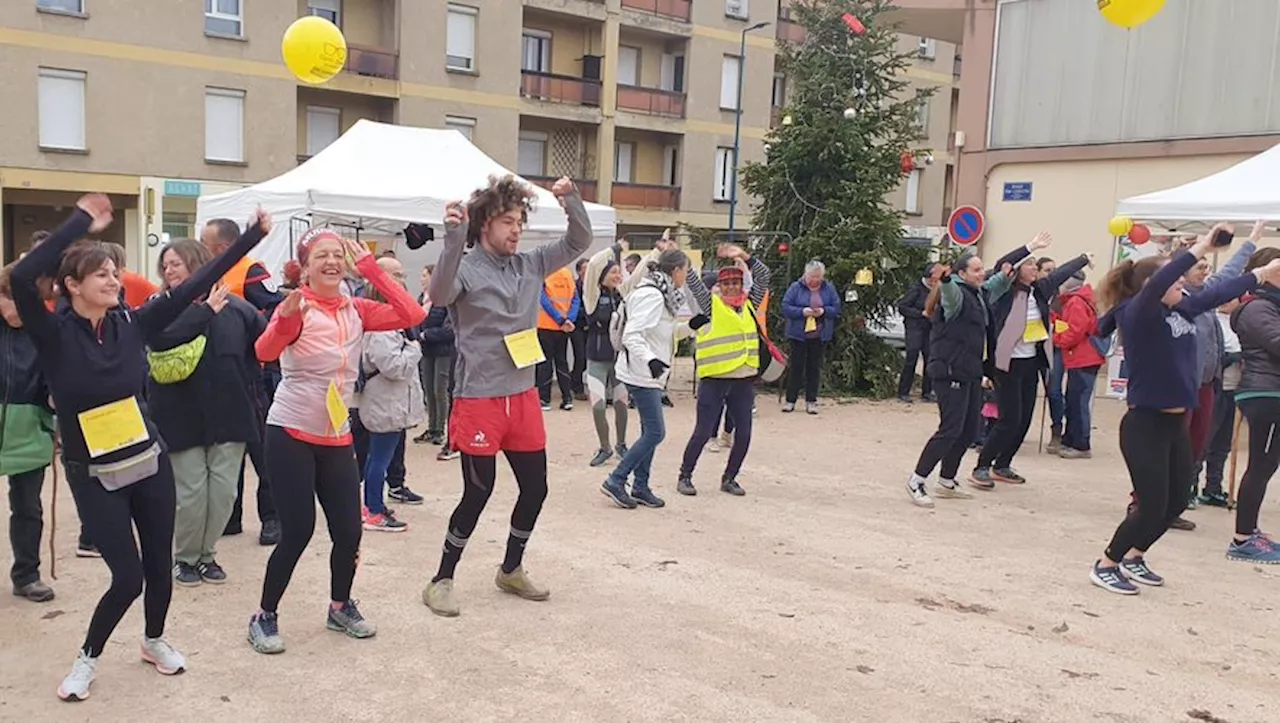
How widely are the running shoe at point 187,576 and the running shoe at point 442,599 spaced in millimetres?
1239

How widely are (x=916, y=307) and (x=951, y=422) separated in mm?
6047

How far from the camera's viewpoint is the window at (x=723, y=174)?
3459 cm

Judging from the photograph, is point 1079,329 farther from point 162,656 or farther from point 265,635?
point 162,656

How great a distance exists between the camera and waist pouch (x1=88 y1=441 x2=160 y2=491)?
146 inches

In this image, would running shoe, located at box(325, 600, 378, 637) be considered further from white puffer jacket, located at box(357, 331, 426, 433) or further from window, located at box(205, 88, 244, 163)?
window, located at box(205, 88, 244, 163)

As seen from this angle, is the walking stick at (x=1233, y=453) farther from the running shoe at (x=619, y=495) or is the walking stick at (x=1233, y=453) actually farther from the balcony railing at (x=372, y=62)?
the balcony railing at (x=372, y=62)

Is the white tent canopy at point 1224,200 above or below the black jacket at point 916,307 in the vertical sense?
above

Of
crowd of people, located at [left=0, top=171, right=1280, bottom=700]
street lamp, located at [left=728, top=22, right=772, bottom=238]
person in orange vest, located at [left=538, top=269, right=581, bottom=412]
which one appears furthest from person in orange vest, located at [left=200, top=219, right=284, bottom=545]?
street lamp, located at [left=728, top=22, right=772, bottom=238]

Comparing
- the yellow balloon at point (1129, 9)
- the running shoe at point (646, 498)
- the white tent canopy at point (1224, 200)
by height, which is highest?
the yellow balloon at point (1129, 9)

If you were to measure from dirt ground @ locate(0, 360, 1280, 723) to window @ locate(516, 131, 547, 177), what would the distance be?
25300 mm

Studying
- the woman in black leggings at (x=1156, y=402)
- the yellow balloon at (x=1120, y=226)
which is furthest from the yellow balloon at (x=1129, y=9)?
the woman in black leggings at (x=1156, y=402)

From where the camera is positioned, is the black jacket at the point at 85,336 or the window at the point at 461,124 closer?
the black jacket at the point at 85,336

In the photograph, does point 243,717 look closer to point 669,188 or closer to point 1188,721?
point 1188,721

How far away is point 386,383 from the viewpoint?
20.7ft
